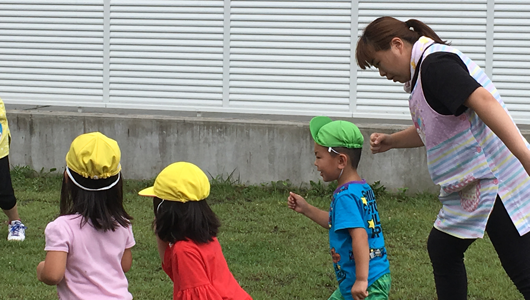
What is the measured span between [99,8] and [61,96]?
1.11 metres

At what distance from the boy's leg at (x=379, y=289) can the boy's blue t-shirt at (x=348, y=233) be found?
0.02 metres

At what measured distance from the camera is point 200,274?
304cm

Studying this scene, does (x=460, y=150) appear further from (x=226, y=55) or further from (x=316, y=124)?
(x=226, y=55)

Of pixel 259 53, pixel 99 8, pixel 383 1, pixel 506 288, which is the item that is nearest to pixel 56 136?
pixel 99 8

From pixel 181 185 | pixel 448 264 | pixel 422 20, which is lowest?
pixel 448 264

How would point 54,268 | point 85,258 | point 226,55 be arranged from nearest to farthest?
point 54,268 → point 85,258 → point 226,55

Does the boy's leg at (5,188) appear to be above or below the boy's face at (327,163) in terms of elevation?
below

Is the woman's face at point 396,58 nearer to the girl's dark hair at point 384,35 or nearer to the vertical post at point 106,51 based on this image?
the girl's dark hair at point 384,35

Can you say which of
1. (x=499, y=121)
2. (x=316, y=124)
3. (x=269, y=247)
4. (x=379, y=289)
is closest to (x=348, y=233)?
(x=379, y=289)

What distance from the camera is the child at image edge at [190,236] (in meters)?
3.04

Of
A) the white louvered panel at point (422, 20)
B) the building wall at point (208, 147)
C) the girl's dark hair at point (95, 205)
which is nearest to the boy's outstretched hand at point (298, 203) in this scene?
the girl's dark hair at point (95, 205)

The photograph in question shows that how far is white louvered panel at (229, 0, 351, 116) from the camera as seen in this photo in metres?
7.90

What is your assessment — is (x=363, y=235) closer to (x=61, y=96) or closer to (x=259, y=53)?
(x=259, y=53)

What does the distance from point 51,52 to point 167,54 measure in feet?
4.60
